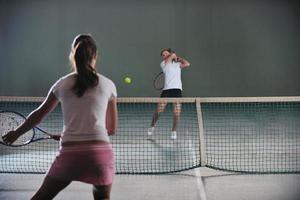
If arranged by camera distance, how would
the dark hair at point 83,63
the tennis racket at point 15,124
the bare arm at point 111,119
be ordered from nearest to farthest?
the dark hair at point 83,63 < the bare arm at point 111,119 < the tennis racket at point 15,124

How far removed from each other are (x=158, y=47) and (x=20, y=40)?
15.0 feet

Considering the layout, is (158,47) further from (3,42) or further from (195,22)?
(3,42)

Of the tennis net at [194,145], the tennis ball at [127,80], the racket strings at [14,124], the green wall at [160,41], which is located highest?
the green wall at [160,41]

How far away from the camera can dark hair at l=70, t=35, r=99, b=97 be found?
2287 mm

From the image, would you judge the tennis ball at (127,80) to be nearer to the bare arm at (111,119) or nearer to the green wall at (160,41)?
the green wall at (160,41)

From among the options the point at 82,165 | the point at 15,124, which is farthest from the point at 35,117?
the point at 15,124

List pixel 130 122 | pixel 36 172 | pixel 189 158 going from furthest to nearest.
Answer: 1. pixel 130 122
2. pixel 189 158
3. pixel 36 172

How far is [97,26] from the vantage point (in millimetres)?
13836

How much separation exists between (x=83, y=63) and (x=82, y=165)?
56cm

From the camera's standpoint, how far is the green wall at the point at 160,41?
13695mm

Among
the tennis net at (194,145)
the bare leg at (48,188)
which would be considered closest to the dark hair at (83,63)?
the bare leg at (48,188)

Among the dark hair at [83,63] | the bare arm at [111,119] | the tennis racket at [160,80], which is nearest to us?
the dark hair at [83,63]

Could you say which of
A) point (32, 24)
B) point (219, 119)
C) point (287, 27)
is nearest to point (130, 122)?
point (219, 119)

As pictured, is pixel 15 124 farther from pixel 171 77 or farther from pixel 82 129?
pixel 171 77
